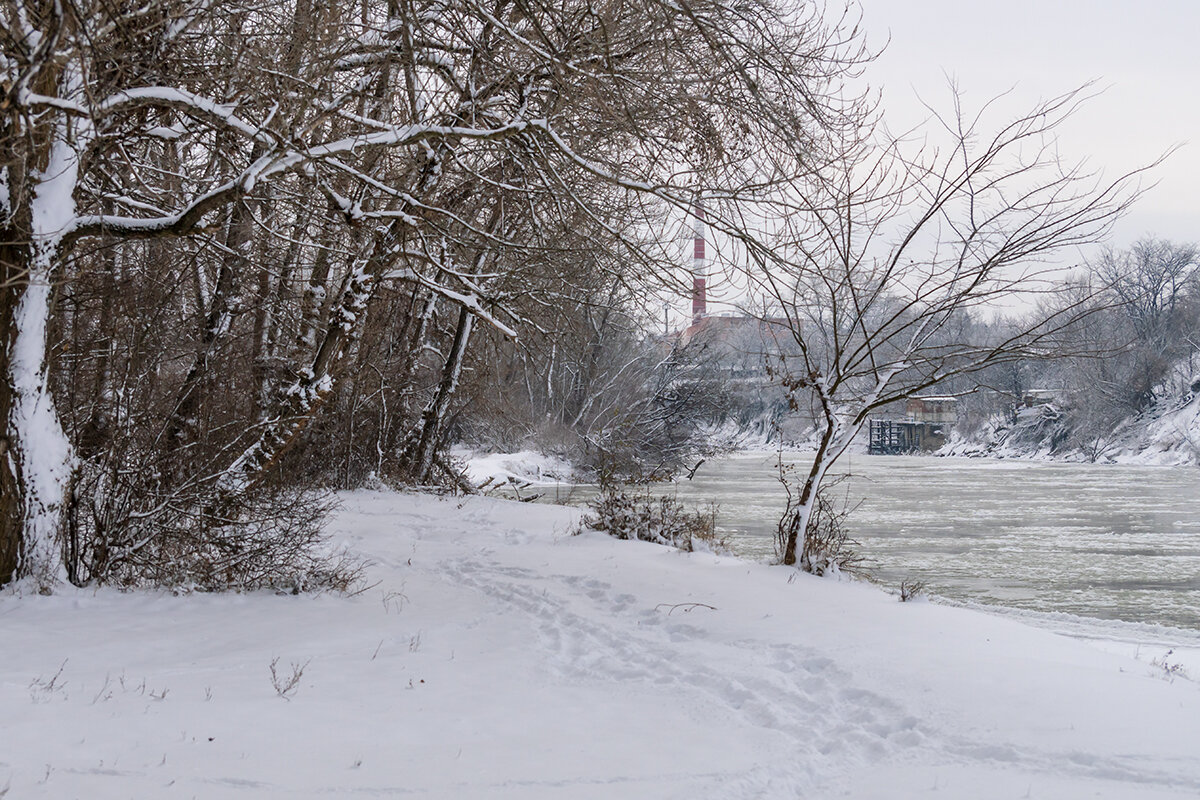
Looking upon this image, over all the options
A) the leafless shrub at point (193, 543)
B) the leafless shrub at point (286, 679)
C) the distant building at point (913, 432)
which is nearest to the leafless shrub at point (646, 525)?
the leafless shrub at point (193, 543)

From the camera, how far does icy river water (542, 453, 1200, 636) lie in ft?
36.9

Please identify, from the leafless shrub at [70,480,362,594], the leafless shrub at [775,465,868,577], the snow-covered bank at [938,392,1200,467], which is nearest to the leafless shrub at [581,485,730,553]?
the leafless shrub at [775,465,868,577]

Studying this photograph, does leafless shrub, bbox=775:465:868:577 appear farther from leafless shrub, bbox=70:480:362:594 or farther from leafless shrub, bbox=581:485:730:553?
leafless shrub, bbox=70:480:362:594

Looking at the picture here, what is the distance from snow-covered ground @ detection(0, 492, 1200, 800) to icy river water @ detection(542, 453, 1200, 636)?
3.73 metres

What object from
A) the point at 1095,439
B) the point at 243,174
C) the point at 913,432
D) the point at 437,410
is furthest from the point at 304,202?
the point at 913,432

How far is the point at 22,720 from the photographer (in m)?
4.11

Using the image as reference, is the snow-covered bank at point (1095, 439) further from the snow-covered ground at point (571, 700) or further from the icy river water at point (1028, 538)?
the snow-covered ground at point (571, 700)

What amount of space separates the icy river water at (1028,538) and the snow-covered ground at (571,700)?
3727mm

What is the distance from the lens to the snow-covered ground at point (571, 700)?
384cm

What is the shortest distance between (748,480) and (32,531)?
88.7 feet

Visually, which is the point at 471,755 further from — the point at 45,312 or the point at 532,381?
the point at 532,381

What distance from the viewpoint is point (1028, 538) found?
655 inches

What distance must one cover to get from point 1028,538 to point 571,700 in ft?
46.1

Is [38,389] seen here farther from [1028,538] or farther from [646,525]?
[1028,538]
